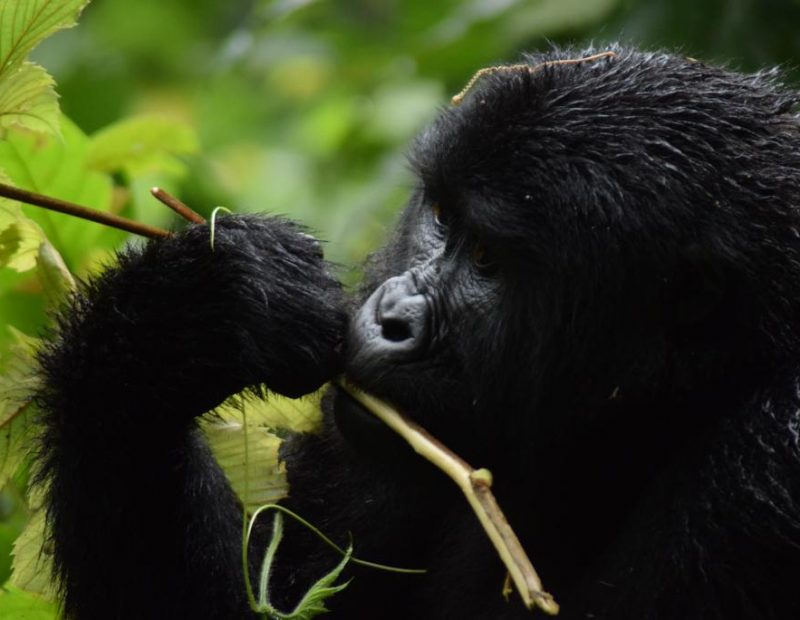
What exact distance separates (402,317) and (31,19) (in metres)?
1.08

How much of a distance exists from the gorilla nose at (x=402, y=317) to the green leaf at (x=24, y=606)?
1154 mm

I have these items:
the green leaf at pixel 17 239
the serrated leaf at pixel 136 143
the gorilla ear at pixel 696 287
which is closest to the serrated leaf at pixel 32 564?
the green leaf at pixel 17 239

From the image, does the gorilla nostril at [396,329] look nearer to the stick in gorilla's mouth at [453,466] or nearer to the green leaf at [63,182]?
the stick in gorilla's mouth at [453,466]

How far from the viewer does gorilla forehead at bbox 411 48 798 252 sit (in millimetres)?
3035

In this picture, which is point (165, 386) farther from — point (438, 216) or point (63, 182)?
point (63, 182)

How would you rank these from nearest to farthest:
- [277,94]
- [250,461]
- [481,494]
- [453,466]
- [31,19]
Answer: [481,494]
[453,466]
[31,19]
[250,461]
[277,94]

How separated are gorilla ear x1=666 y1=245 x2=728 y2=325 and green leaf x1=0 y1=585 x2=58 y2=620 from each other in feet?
5.71

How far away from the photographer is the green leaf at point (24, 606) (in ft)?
11.0

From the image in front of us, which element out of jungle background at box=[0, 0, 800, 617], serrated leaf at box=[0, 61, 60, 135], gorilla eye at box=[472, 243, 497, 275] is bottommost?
jungle background at box=[0, 0, 800, 617]

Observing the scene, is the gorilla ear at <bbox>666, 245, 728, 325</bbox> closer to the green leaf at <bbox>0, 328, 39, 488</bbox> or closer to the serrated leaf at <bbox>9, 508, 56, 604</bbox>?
the green leaf at <bbox>0, 328, 39, 488</bbox>

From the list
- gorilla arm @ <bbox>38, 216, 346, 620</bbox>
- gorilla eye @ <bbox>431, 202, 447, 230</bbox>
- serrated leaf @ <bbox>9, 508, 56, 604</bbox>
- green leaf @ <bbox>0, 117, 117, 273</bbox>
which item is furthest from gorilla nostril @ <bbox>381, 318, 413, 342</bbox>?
green leaf @ <bbox>0, 117, 117, 273</bbox>

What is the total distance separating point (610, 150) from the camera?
307 cm

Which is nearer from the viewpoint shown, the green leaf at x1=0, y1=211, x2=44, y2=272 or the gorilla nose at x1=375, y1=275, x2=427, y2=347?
the gorilla nose at x1=375, y1=275, x2=427, y2=347

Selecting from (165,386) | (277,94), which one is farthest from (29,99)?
(277,94)
